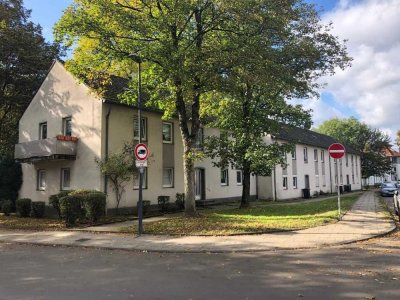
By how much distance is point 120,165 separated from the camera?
2045 cm

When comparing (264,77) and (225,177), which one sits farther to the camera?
(225,177)

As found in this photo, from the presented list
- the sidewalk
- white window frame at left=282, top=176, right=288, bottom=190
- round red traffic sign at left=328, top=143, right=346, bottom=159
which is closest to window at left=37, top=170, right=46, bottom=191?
the sidewalk

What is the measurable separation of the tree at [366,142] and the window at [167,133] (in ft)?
168

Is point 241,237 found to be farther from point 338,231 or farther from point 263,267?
point 263,267

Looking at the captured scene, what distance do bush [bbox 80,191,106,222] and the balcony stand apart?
4.74 m

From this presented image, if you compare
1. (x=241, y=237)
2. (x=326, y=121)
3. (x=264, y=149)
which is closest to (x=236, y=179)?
(x=264, y=149)

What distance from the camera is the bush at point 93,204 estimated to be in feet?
57.5

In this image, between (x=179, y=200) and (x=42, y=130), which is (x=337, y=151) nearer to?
(x=179, y=200)

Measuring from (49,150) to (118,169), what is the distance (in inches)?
159

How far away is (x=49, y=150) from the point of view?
840 inches

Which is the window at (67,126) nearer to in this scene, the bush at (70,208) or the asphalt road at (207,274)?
the bush at (70,208)

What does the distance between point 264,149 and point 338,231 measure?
8.46 meters

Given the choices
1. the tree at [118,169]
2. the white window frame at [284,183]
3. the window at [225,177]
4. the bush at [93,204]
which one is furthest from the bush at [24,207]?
the white window frame at [284,183]

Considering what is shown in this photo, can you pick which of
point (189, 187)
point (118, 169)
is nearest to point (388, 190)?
point (189, 187)
